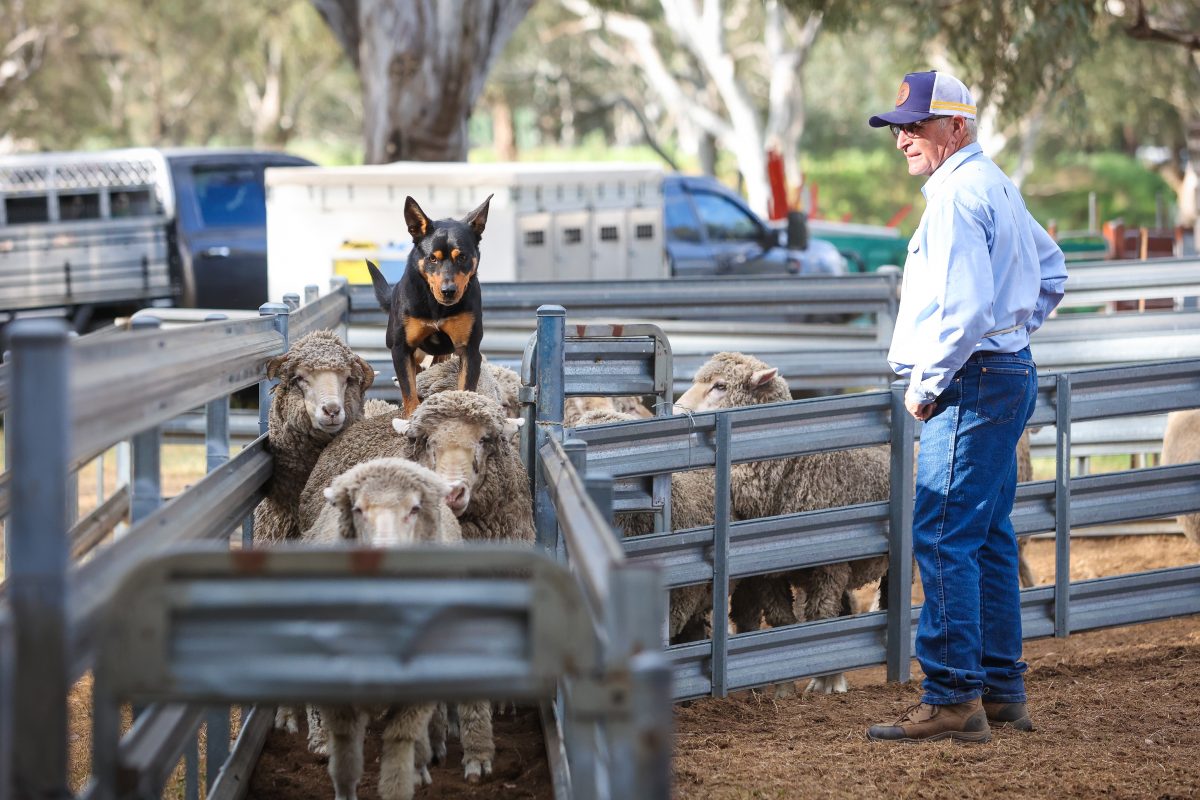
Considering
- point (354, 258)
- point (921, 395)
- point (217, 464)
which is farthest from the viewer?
point (354, 258)

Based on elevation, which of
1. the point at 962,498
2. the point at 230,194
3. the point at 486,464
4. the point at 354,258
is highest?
the point at 230,194

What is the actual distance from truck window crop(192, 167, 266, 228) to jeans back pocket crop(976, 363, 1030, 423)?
44.6 ft

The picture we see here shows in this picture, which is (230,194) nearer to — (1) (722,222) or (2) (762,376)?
(1) (722,222)

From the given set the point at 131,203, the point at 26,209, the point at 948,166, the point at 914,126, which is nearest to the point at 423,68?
the point at 131,203

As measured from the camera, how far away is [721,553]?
19.0 ft

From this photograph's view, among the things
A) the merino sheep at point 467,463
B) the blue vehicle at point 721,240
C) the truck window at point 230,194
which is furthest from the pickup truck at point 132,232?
the merino sheep at point 467,463

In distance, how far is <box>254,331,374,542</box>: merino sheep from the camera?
5230 millimetres

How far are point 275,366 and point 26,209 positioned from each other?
14115 mm

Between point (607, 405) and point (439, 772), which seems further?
point (607, 405)

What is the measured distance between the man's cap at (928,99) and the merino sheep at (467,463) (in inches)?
68.9

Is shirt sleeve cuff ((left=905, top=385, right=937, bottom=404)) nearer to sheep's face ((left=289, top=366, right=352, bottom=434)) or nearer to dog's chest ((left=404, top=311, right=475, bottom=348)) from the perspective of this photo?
dog's chest ((left=404, top=311, right=475, bottom=348))

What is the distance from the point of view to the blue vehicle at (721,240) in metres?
17.5

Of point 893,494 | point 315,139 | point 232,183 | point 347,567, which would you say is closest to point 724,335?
point 893,494

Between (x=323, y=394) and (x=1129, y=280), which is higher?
(x=1129, y=280)
